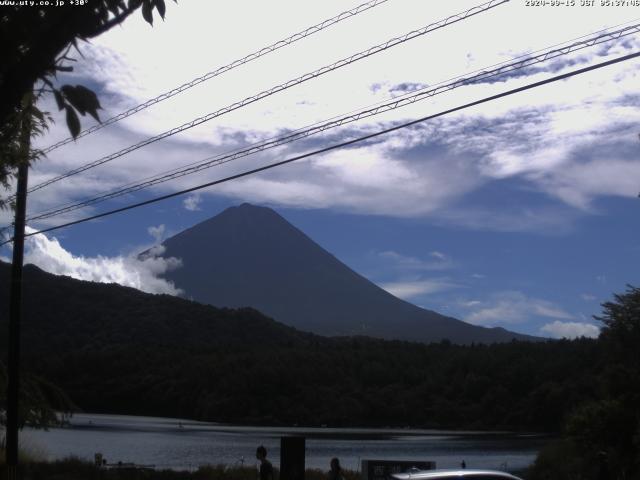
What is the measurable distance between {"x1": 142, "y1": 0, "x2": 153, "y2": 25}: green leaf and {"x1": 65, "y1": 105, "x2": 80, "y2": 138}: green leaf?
606mm

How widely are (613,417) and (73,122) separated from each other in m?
30.6

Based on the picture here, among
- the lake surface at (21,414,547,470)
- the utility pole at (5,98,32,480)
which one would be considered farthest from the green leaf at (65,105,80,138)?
the lake surface at (21,414,547,470)

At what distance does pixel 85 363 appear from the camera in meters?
70.9

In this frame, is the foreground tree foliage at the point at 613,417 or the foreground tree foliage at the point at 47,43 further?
the foreground tree foliage at the point at 613,417

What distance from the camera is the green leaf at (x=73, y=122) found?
3783 millimetres

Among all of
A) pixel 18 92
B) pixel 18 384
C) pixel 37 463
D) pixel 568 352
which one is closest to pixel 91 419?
pixel 568 352

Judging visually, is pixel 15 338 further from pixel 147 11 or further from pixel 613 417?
pixel 613 417

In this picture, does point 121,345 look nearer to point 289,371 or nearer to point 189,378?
point 189,378

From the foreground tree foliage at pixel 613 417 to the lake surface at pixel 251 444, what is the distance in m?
7.15

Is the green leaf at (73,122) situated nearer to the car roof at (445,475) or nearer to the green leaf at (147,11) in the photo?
the green leaf at (147,11)

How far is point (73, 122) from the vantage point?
3.80 m

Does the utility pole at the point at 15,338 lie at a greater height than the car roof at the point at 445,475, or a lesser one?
greater

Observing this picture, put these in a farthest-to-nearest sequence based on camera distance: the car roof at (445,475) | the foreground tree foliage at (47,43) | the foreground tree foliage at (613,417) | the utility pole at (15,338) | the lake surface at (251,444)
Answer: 1. the lake surface at (251,444)
2. the foreground tree foliage at (613,417)
3. the utility pole at (15,338)
4. the car roof at (445,475)
5. the foreground tree foliage at (47,43)

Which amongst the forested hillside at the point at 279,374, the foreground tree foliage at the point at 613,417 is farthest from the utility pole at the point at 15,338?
the forested hillside at the point at 279,374
